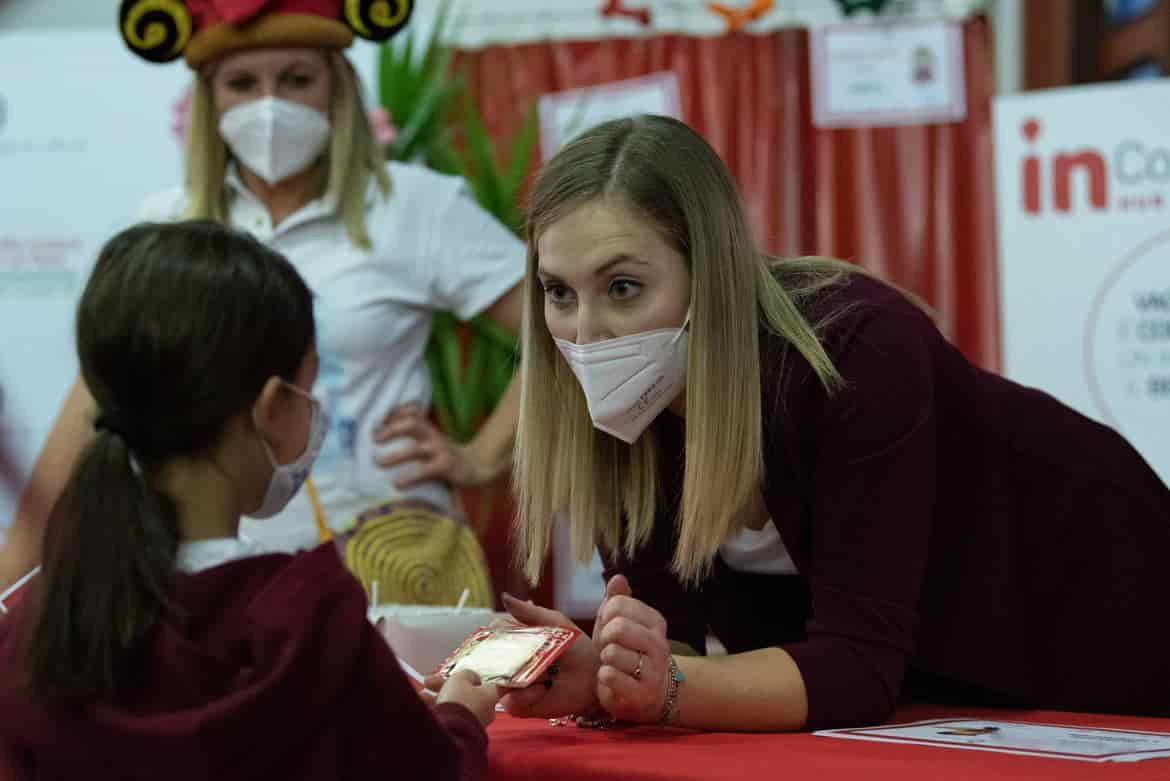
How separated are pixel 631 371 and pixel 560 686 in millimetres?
353

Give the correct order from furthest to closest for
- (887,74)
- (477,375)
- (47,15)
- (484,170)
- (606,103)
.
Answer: (47,15), (606,103), (887,74), (484,170), (477,375)

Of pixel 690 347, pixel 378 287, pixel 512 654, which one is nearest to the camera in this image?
pixel 512 654

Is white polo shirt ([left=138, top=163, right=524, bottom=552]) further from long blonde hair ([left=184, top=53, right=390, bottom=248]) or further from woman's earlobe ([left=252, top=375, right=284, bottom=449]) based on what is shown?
woman's earlobe ([left=252, top=375, right=284, bottom=449])

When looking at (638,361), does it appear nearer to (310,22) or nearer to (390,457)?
(390,457)

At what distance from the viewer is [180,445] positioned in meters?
1.24

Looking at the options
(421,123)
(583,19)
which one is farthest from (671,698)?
(583,19)

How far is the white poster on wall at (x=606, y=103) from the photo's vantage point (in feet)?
11.6

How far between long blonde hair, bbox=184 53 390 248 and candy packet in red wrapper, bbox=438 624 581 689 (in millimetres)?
1535

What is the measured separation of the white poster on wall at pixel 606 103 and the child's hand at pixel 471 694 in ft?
7.54

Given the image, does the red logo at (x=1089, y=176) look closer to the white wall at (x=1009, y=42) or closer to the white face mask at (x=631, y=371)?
the white wall at (x=1009, y=42)

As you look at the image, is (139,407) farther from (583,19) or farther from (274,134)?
(583,19)

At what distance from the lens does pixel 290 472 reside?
52.2 inches

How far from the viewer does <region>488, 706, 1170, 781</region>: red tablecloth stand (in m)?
1.20

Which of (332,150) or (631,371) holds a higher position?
(332,150)
